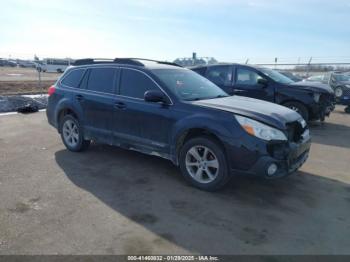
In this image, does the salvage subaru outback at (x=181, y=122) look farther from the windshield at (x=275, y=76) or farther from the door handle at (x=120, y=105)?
the windshield at (x=275, y=76)

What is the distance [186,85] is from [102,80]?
5.20ft

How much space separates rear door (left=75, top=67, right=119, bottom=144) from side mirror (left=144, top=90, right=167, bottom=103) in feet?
3.01

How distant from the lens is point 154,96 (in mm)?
4824

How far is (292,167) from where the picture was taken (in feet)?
14.6

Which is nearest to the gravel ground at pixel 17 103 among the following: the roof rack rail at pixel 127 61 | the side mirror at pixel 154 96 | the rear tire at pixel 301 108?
the roof rack rail at pixel 127 61

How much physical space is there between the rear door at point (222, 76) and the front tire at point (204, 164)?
16.7 ft

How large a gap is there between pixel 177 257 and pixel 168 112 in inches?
89.8

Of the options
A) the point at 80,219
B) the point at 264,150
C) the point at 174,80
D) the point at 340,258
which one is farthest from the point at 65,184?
the point at 340,258

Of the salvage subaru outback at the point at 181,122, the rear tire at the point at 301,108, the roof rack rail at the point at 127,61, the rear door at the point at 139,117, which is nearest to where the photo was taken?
the salvage subaru outback at the point at 181,122

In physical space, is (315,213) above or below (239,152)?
below

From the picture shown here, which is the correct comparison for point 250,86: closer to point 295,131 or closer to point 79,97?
point 295,131

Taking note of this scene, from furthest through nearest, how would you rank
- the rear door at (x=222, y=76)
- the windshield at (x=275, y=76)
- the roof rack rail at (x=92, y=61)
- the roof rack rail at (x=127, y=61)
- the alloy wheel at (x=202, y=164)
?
the rear door at (x=222, y=76), the windshield at (x=275, y=76), the roof rack rail at (x=92, y=61), the roof rack rail at (x=127, y=61), the alloy wheel at (x=202, y=164)

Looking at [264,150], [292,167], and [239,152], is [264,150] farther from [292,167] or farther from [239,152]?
[292,167]

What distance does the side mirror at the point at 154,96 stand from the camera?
4.83m
